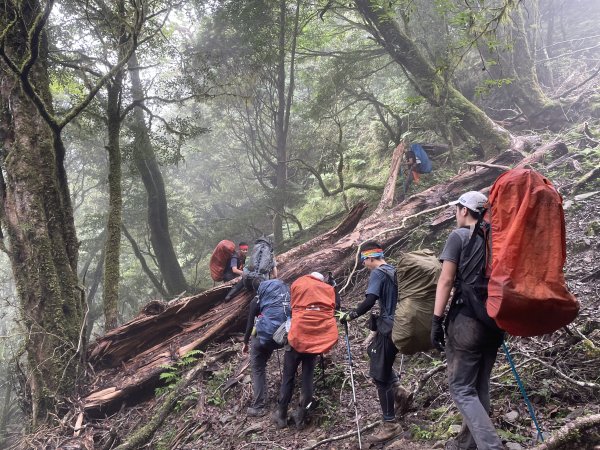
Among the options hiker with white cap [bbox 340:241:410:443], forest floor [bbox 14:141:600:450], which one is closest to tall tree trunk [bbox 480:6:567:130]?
forest floor [bbox 14:141:600:450]

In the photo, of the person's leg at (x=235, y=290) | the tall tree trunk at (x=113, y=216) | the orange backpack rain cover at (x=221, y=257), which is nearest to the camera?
the person's leg at (x=235, y=290)

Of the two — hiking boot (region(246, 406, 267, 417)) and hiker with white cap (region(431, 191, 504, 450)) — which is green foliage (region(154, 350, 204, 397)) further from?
hiker with white cap (region(431, 191, 504, 450))

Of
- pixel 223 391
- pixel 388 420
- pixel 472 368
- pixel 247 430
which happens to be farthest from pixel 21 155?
pixel 472 368

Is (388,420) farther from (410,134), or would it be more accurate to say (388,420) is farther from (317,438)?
(410,134)

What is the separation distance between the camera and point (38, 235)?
7.85m

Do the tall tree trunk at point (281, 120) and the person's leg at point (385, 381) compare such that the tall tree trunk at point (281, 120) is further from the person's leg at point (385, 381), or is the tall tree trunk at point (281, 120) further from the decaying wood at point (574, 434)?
the decaying wood at point (574, 434)

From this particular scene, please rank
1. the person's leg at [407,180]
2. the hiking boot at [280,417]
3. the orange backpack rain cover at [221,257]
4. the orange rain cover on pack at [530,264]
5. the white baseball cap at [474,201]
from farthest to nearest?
1. the person's leg at [407,180]
2. the orange backpack rain cover at [221,257]
3. the hiking boot at [280,417]
4. the white baseball cap at [474,201]
5. the orange rain cover on pack at [530,264]

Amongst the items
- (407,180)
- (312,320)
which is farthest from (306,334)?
(407,180)

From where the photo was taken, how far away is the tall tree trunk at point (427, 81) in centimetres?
1343

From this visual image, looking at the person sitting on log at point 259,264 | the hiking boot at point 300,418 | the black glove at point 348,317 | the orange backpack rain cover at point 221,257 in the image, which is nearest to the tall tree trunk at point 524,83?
the orange backpack rain cover at point 221,257

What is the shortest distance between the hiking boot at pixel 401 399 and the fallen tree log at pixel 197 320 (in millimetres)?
4101

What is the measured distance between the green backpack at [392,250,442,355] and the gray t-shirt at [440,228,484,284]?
2.86ft

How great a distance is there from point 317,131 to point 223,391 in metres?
13.6

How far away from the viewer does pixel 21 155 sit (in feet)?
26.3
